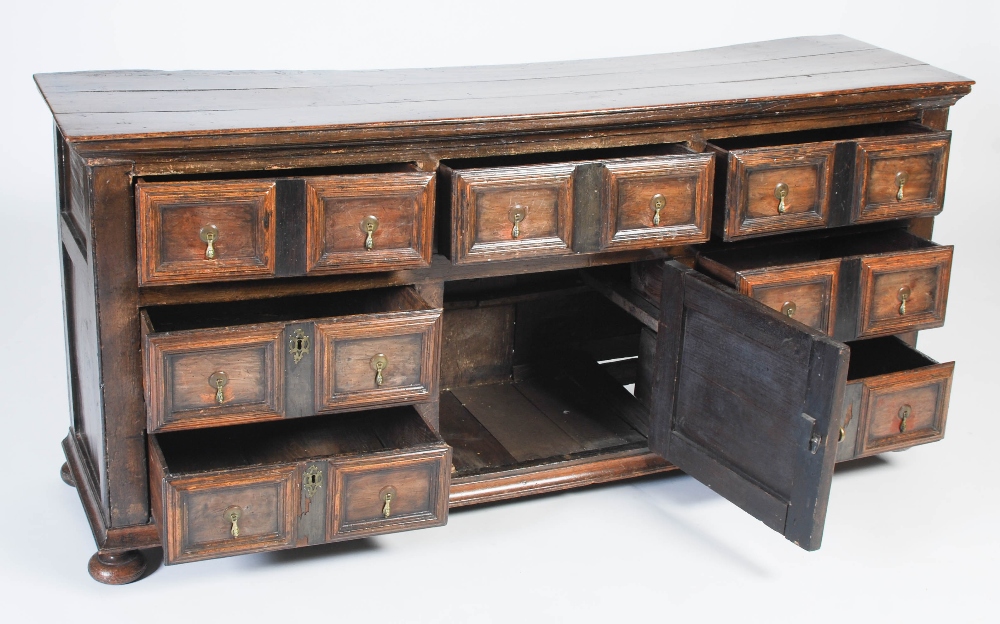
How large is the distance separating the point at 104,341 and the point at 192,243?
0.29m

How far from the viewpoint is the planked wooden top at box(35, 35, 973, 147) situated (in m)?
3.18

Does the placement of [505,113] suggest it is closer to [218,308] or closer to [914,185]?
[218,308]

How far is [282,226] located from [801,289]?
50.2 inches

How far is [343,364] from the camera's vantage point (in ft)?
10.7

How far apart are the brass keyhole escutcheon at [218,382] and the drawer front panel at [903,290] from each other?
156cm

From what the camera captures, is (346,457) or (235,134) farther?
(346,457)

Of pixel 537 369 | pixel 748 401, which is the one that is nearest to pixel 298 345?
pixel 748 401

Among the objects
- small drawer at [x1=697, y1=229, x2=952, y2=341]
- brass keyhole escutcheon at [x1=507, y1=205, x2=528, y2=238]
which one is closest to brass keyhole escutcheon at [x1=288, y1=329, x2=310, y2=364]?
brass keyhole escutcheon at [x1=507, y1=205, x2=528, y2=238]

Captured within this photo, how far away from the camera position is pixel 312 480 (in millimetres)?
3260

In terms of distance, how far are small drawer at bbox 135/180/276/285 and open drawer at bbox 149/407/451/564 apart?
0.40 meters

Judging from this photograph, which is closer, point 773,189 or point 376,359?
point 376,359

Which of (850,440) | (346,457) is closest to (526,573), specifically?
(346,457)

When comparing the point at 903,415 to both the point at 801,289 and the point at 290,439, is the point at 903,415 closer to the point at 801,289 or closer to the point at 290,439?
the point at 801,289

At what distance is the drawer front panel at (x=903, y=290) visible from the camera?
12.3ft
